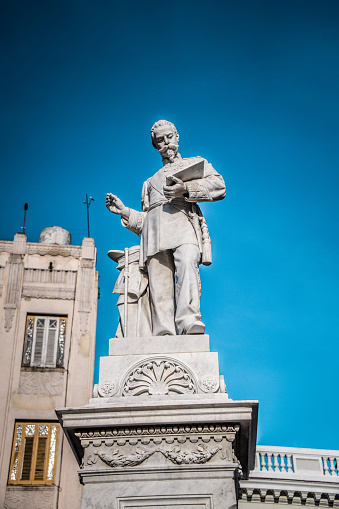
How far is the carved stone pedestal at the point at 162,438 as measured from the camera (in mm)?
5984

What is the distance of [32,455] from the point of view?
26125mm

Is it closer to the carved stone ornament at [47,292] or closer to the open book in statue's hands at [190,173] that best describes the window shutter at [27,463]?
the carved stone ornament at [47,292]

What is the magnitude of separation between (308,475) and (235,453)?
17.5m

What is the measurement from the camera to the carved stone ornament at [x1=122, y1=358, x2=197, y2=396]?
21.5 ft

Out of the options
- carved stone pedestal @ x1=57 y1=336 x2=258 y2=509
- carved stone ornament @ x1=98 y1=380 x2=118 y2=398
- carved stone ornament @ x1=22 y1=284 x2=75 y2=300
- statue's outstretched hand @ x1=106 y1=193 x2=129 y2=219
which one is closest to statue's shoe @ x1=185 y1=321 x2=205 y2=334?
carved stone pedestal @ x1=57 y1=336 x2=258 y2=509

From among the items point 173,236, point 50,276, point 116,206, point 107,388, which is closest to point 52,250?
point 50,276

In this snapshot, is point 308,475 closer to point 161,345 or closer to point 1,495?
point 1,495

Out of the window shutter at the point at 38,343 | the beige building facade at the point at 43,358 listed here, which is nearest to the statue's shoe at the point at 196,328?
the beige building facade at the point at 43,358

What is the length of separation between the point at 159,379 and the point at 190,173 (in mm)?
2468

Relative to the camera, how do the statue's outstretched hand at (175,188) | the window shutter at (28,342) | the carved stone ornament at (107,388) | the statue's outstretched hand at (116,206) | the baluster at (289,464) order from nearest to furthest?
the carved stone ornament at (107,388) → the statue's outstretched hand at (175,188) → the statue's outstretched hand at (116,206) → the baluster at (289,464) → the window shutter at (28,342)

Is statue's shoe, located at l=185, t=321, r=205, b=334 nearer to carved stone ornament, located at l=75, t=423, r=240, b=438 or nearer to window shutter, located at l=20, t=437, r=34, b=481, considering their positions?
carved stone ornament, located at l=75, t=423, r=240, b=438

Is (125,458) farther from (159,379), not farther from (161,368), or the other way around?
(161,368)

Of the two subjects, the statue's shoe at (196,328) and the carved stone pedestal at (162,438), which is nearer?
the carved stone pedestal at (162,438)

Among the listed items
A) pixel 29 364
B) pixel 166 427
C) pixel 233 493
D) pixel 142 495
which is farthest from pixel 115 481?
pixel 29 364
